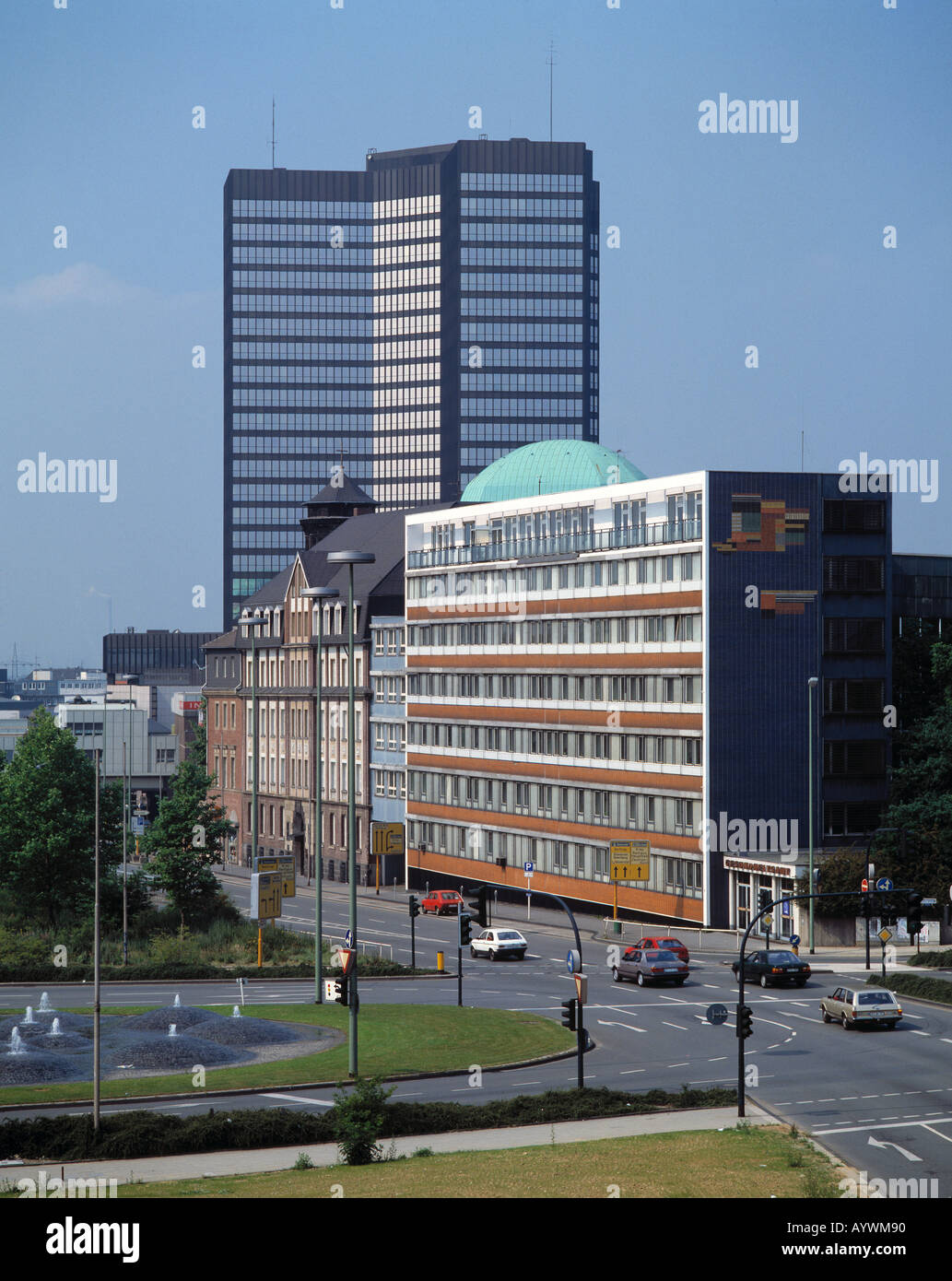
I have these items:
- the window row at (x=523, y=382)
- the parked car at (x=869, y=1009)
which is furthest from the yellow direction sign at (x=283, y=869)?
the window row at (x=523, y=382)

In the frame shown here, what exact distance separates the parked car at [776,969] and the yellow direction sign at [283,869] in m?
19.8

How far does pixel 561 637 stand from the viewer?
9769 centimetres

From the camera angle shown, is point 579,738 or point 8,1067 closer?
point 8,1067

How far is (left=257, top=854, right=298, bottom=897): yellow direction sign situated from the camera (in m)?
71.3

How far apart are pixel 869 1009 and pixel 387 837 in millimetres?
59574

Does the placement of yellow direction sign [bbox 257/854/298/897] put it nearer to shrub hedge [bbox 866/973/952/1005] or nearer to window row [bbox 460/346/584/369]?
shrub hedge [bbox 866/973/952/1005]

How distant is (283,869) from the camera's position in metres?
72.8

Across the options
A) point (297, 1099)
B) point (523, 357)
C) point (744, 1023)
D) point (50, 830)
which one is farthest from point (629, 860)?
point (523, 357)

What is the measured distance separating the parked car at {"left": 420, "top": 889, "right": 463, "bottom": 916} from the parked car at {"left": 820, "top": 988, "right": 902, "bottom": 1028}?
4482 cm

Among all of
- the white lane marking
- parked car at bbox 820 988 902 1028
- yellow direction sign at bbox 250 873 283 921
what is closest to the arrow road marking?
the white lane marking

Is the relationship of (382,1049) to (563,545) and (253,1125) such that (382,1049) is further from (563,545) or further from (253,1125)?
(563,545)

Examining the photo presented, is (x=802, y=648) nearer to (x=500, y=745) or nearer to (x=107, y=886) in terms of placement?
(x=500, y=745)
